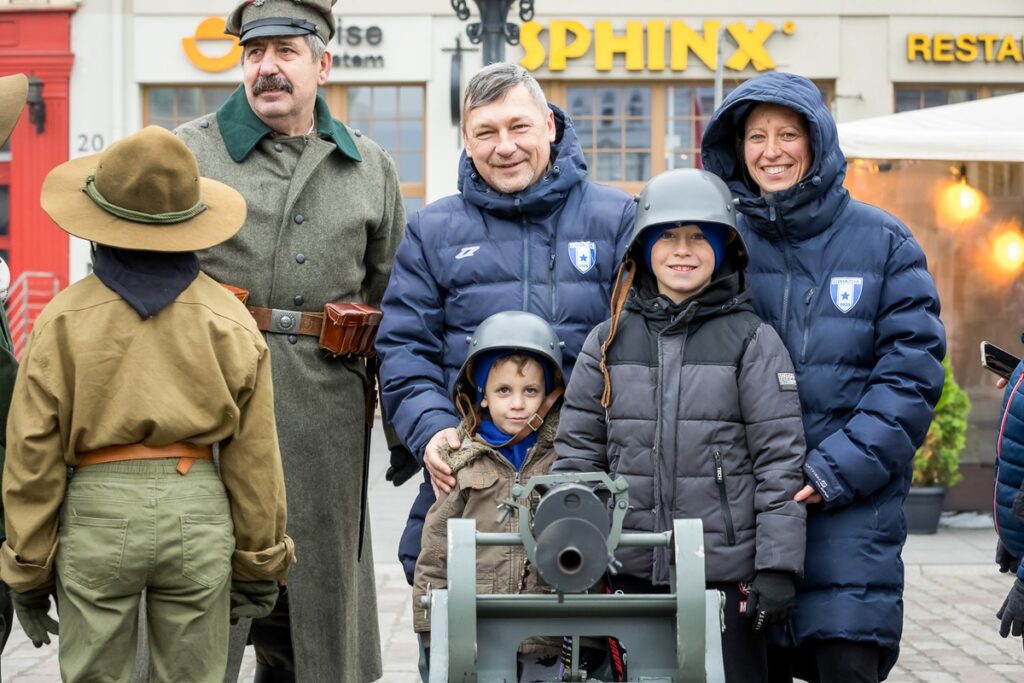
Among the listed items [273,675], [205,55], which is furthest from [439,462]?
[205,55]

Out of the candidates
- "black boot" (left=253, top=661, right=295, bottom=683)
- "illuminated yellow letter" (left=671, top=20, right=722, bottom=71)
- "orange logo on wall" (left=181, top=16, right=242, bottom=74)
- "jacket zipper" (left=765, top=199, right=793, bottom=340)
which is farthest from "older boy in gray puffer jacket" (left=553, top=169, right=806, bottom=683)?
"orange logo on wall" (left=181, top=16, right=242, bottom=74)

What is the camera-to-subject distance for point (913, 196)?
9.92 metres

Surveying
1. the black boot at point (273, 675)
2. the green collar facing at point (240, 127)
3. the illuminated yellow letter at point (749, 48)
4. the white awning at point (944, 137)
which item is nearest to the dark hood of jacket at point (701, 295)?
the green collar facing at point (240, 127)

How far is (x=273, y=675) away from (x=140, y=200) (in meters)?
1.79

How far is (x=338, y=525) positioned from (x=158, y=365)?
1.12m

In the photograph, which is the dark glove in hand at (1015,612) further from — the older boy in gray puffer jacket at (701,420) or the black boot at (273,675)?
the black boot at (273,675)

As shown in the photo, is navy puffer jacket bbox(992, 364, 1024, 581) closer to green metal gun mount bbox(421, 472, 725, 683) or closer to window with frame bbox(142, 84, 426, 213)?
green metal gun mount bbox(421, 472, 725, 683)

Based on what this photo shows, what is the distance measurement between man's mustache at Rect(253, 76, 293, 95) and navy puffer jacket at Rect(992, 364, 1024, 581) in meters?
2.32

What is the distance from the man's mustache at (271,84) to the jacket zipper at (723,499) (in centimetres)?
180

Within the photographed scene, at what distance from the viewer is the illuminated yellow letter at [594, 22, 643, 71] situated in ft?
50.5

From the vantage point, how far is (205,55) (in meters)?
15.6

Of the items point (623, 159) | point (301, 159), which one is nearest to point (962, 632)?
point (301, 159)

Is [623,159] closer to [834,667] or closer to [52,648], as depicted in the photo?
[52,648]

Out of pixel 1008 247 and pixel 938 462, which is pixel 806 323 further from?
pixel 1008 247
